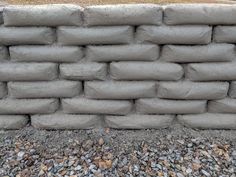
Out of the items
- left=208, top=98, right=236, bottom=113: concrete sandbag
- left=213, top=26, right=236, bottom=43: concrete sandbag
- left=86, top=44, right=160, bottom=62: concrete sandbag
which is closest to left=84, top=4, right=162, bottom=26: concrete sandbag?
left=86, top=44, right=160, bottom=62: concrete sandbag

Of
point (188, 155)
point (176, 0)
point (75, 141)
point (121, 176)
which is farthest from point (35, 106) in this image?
point (176, 0)

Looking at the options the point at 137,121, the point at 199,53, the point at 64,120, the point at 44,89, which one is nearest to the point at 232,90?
the point at 199,53

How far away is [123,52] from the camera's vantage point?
2.18 meters

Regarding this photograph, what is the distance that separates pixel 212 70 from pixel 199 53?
17 centimetres

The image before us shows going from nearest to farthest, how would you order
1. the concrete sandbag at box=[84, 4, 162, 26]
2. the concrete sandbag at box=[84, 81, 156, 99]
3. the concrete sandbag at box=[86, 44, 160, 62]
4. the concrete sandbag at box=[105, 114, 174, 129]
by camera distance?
the concrete sandbag at box=[84, 4, 162, 26], the concrete sandbag at box=[86, 44, 160, 62], the concrete sandbag at box=[84, 81, 156, 99], the concrete sandbag at box=[105, 114, 174, 129]

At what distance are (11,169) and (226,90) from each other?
1.68 metres

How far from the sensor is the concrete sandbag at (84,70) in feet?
7.30

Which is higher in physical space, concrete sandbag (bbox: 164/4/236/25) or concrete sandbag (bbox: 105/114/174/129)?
concrete sandbag (bbox: 164/4/236/25)

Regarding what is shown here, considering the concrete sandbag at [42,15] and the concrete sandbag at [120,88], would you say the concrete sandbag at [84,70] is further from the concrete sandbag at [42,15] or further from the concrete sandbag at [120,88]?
the concrete sandbag at [42,15]

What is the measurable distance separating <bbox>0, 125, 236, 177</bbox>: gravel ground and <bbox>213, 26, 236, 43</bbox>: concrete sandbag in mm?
764

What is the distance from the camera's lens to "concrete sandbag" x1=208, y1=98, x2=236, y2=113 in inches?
93.7

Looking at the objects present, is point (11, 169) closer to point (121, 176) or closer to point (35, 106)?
point (35, 106)

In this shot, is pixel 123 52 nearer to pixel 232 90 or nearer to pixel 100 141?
pixel 100 141

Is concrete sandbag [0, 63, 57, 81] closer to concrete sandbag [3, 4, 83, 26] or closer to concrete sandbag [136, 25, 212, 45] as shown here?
concrete sandbag [3, 4, 83, 26]
